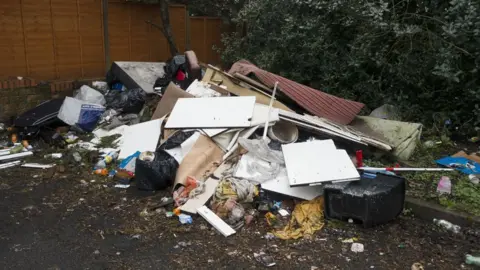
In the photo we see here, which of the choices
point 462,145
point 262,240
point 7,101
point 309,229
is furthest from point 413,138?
point 7,101

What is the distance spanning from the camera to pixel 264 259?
3197 millimetres

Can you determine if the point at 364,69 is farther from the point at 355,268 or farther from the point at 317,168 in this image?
the point at 355,268

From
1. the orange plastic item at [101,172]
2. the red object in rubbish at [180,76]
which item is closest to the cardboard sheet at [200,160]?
the orange plastic item at [101,172]

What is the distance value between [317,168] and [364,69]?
285 centimetres

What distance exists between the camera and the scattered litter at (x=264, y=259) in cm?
314

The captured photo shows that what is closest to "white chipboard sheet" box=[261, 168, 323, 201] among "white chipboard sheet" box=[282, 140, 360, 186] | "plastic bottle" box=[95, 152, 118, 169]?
"white chipboard sheet" box=[282, 140, 360, 186]

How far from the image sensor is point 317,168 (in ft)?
13.0

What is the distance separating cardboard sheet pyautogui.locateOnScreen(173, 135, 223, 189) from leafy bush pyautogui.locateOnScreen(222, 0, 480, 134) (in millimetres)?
2612

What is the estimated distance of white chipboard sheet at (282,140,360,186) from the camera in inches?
149

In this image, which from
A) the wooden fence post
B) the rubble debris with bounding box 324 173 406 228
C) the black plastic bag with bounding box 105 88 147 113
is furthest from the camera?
the wooden fence post

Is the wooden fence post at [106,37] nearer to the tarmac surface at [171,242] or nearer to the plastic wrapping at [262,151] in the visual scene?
the tarmac surface at [171,242]

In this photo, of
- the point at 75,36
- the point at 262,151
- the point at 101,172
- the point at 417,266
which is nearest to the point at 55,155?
the point at 101,172

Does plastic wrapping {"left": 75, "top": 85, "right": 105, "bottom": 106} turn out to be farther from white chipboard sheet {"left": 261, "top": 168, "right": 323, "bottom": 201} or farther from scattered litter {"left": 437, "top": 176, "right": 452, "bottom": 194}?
scattered litter {"left": 437, "top": 176, "right": 452, "bottom": 194}

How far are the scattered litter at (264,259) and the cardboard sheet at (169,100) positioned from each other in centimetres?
307
